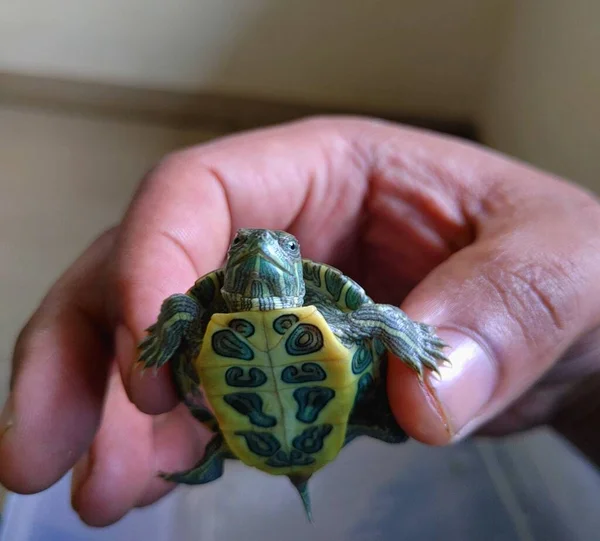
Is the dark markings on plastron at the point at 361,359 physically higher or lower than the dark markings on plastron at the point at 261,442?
higher

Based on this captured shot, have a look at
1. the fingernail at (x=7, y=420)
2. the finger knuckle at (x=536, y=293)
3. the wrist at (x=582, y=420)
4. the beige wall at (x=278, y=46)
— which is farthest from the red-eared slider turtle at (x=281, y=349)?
the beige wall at (x=278, y=46)

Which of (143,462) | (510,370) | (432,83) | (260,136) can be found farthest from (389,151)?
(432,83)

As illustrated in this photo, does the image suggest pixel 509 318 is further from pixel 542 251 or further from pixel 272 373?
pixel 272 373

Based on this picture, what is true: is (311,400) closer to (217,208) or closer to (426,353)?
(426,353)

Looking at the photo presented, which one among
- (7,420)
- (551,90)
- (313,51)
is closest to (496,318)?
(7,420)

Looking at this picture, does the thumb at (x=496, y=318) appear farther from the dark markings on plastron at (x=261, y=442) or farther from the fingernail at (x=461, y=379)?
the dark markings on plastron at (x=261, y=442)

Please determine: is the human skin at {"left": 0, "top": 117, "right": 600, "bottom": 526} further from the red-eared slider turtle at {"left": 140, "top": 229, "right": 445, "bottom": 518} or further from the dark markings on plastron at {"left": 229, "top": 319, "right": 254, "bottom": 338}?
the dark markings on plastron at {"left": 229, "top": 319, "right": 254, "bottom": 338}

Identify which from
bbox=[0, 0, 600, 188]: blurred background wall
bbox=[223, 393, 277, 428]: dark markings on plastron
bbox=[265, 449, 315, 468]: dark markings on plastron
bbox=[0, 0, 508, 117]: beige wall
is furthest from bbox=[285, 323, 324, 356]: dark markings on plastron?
bbox=[0, 0, 508, 117]: beige wall
